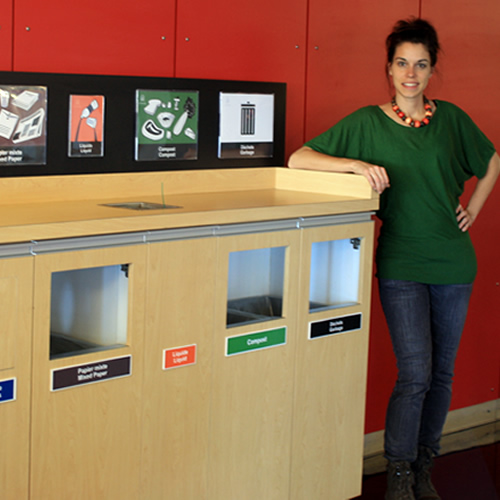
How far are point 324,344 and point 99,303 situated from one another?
932 mm

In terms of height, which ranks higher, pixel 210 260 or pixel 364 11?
pixel 364 11

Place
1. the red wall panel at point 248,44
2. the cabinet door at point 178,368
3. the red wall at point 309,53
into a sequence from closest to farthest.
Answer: the cabinet door at point 178,368 → the red wall at point 309,53 → the red wall panel at point 248,44

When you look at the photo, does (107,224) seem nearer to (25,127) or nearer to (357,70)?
(25,127)

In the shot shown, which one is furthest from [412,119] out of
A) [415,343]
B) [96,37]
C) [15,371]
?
[15,371]

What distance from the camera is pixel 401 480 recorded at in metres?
3.28

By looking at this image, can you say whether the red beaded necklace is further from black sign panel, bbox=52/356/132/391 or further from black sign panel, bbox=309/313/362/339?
black sign panel, bbox=52/356/132/391

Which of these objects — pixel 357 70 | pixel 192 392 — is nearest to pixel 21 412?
pixel 192 392

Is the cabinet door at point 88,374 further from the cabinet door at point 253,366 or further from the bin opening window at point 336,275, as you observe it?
the bin opening window at point 336,275

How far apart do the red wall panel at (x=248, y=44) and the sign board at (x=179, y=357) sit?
1.16 metres

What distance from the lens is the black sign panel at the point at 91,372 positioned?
7.23ft

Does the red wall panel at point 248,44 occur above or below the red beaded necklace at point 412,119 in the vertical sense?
above

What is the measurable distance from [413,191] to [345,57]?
90 centimetres

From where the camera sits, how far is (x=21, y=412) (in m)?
2.14

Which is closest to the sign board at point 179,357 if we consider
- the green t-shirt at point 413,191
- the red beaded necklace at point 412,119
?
the green t-shirt at point 413,191
